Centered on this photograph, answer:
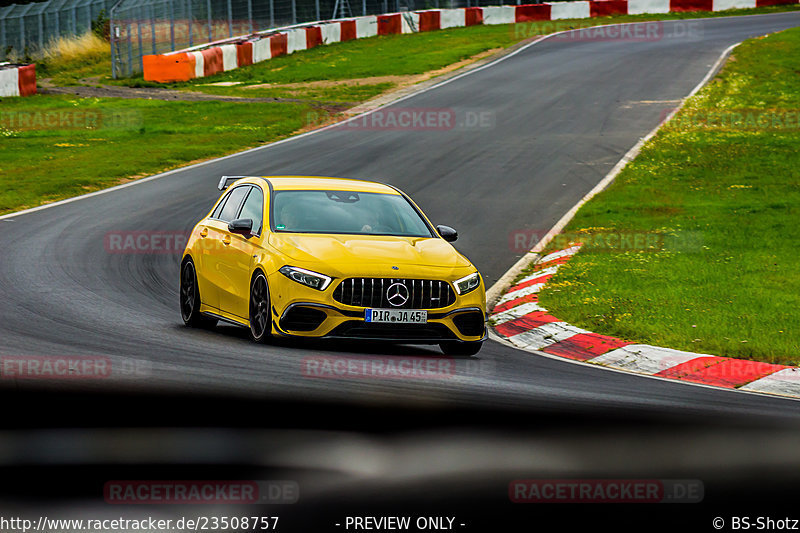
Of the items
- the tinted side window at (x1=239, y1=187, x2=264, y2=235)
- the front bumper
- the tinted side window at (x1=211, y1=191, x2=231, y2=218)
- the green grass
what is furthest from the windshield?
the green grass

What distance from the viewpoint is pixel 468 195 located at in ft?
65.5

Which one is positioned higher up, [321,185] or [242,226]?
[321,185]

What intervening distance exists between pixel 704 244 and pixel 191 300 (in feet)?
25.3

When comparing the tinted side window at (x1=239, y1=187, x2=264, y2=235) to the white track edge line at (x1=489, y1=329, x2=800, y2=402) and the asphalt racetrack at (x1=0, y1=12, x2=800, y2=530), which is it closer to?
the asphalt racetrack at (x1=0, y1=12, x2=800, y2=530)

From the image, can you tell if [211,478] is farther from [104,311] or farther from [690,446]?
[104,311]

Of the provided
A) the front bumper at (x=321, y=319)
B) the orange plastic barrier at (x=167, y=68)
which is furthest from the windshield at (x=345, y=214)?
the orange plastic barrier at (x=167, y=68)

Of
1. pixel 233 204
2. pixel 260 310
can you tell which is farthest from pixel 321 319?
pixel 233 204

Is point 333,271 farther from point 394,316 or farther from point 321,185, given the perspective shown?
point 321,185

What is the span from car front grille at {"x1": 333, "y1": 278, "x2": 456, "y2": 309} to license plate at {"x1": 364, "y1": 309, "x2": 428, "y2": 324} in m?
0.05

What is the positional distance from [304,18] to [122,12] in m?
10.7

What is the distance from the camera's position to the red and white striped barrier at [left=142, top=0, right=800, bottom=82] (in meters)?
39.9

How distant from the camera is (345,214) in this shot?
1059 cm

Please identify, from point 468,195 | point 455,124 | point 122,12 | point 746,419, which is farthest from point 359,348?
point 122,12

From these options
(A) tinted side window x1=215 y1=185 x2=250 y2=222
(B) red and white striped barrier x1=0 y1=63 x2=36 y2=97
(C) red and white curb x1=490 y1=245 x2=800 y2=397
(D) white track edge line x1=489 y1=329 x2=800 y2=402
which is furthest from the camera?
(B) red and white striped barrier x1=0 y1=63 x2=36 y2=97
